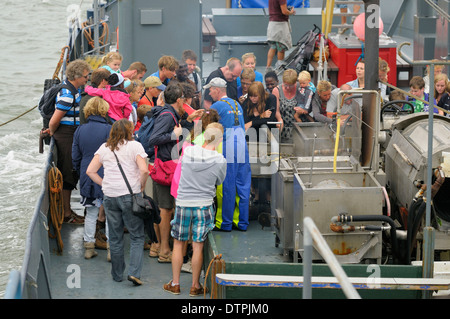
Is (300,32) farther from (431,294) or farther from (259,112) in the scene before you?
(431,294)

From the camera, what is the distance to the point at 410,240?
6.92 metres

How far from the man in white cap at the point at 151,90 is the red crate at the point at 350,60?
4.79 metres

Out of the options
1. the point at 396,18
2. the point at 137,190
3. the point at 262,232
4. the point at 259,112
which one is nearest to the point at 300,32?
the point at 396,18

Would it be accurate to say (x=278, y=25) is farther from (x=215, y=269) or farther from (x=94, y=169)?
(x=215, y=269)

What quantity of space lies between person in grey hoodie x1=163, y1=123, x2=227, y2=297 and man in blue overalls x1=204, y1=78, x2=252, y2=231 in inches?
37.0

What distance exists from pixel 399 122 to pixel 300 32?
27.3ft

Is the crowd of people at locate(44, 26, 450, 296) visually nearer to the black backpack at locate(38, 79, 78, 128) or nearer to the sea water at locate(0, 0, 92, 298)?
the black backpack at locate(38, 79, 78, 128)

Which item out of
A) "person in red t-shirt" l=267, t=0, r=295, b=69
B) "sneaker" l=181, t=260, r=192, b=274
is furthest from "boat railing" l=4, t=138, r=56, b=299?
"person in red t-shirt" l=267, t=0, r=295, b=69

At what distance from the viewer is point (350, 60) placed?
12.9m

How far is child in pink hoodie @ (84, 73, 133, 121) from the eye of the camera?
8.14 metres

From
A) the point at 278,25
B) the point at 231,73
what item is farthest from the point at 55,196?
the point at 278,25

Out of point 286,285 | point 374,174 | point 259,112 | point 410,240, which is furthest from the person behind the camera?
point 259,112

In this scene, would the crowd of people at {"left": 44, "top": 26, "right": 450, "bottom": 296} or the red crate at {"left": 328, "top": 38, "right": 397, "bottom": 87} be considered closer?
the crowd of people at {"left": 44, "top": 26, "right": 450, "bottom": 296}

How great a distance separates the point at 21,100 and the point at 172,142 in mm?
20297
